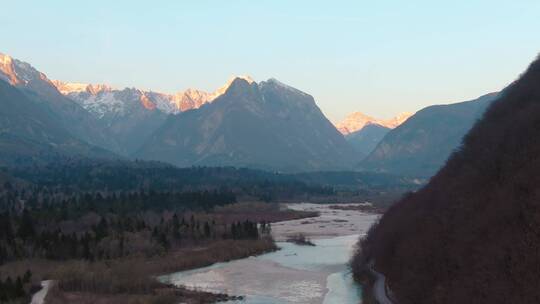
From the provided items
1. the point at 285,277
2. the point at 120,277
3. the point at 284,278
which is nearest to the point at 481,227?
the point at 284,278

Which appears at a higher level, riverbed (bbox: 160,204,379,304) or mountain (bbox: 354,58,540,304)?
mountain (bbox: 354,58,540,304)

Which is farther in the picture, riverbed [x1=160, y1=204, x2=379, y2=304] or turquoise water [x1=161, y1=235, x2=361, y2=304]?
riverbed [x1=160, y1=204, x2=379, y2=304]

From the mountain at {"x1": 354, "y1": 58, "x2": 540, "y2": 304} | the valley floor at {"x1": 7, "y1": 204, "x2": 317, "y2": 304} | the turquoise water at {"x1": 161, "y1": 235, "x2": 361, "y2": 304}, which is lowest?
the turquoise water at {"x1": 161, "y1": 235, "x2": 361, "y2": 304}

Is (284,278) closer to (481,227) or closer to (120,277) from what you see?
(120,277)

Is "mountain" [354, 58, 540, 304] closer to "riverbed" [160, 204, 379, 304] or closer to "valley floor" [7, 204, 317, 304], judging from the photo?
"riverbed" [160, 204, 379, 304]

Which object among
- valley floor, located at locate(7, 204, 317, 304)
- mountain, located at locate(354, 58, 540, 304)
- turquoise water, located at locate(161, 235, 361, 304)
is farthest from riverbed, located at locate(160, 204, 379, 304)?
mountain, located at locate(354, 58, 540, 304)

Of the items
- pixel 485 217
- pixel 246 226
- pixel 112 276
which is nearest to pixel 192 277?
pixel 112 276

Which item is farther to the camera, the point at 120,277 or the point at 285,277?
the point at 285,277
